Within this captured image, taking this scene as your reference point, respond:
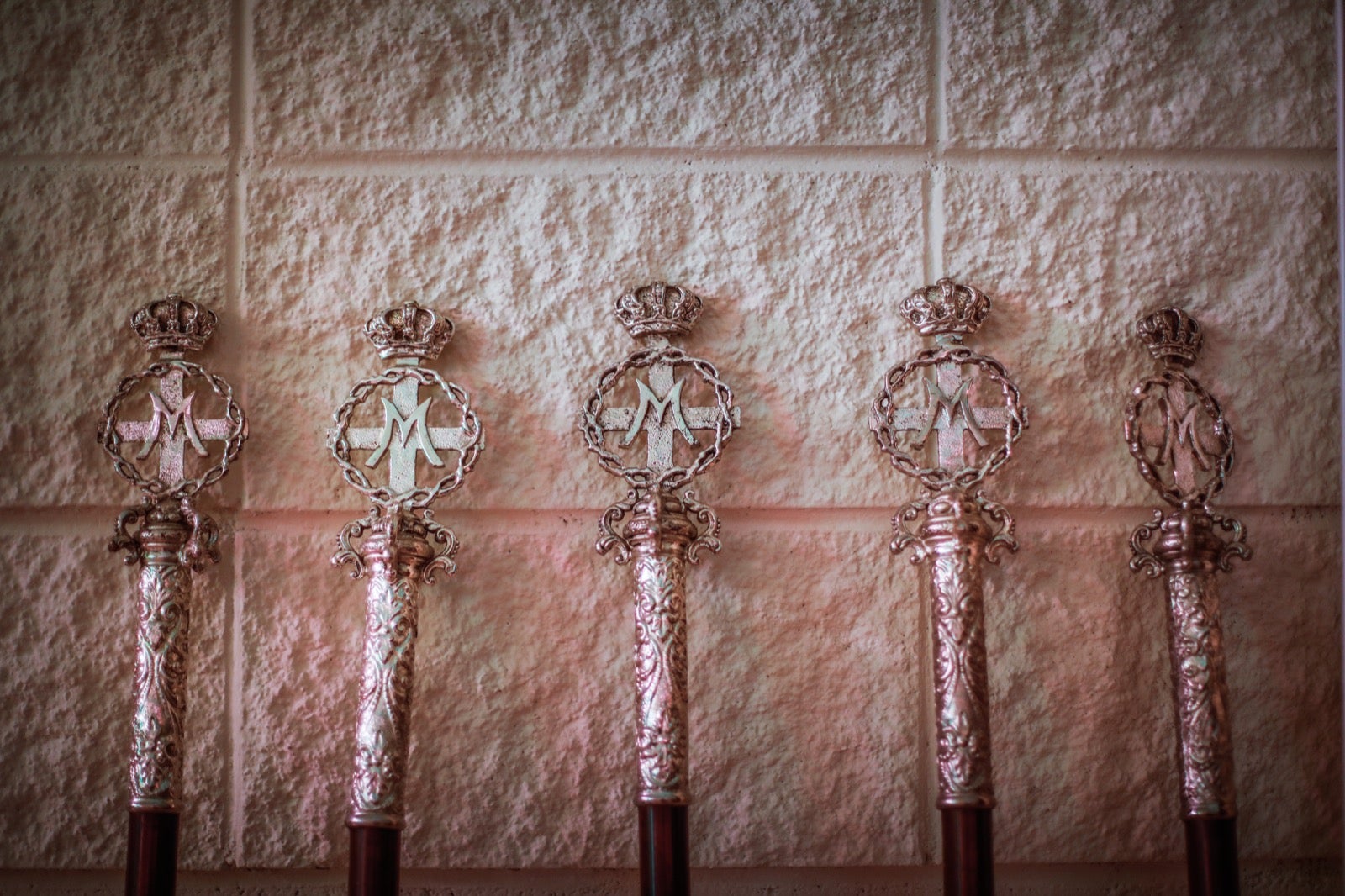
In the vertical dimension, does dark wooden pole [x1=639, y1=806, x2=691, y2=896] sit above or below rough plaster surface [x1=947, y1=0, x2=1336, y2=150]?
below

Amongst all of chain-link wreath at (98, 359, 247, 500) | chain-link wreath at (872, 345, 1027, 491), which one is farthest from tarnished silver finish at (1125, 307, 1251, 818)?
chain-link wreath at (98, 359, 247, 500)

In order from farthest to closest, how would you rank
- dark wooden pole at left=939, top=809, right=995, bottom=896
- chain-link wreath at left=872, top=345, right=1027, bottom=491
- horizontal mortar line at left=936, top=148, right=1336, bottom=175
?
horizontal mortar line at left=936, top=148, right=1336, bottom=175 < chain-link wreath at left=872, top=345, right=1027, bottom=491 < dark wooden pole at left=939, top=809, right=995, bottom=896

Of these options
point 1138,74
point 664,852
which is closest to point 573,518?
point 664,852

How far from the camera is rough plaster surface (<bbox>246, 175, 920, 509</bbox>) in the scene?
126 cm

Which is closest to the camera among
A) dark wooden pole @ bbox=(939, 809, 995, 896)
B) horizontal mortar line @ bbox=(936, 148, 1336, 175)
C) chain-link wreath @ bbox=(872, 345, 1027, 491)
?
dark wooden pole @ bbox=(939, 809, 995, 896)

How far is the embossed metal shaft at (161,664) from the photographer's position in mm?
1128

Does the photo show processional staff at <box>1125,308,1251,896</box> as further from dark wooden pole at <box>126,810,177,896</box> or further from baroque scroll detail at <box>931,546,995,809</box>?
dark wooden pole at <box>126,810,177,896</box>

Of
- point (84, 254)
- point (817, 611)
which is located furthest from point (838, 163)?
point (84, 254)

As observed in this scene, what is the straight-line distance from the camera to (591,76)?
1.32 meters

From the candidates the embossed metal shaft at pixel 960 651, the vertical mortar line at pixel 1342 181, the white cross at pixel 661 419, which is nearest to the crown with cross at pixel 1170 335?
the vertical mortar line at pixel 1342 181

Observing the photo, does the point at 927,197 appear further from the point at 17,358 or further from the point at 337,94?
the point at 17,358

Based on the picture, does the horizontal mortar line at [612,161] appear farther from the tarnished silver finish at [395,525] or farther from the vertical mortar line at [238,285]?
the tarnished silver finish at [395,525]

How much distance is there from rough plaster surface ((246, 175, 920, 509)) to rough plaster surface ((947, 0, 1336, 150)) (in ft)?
0.39

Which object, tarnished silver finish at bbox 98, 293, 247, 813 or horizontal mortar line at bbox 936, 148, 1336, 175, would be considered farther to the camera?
horizontal mortar line at bbox 936, 148, 1336, 175
